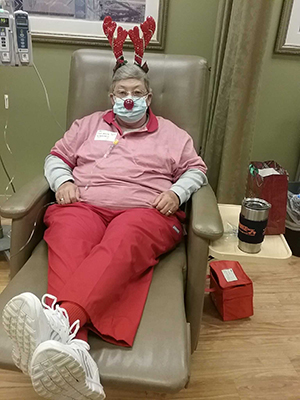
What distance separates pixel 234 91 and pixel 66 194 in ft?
3.18

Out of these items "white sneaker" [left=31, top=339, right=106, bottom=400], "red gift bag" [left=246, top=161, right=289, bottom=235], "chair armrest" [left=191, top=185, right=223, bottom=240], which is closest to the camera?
"white sneaker" [left=31, top=339, right=106, bottom=400]

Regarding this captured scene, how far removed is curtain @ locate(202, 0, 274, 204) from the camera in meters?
1.66

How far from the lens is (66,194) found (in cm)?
135

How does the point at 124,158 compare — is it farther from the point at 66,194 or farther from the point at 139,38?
the point at 139,38

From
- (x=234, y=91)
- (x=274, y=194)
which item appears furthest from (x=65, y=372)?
(x=234, y=91)

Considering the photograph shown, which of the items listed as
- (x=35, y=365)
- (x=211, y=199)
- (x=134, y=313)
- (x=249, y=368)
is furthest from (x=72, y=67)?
(x=249, y=368)

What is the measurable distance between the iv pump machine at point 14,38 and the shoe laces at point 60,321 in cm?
111

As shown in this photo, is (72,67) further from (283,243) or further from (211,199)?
(283,243)

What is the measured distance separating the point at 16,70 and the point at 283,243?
163cm

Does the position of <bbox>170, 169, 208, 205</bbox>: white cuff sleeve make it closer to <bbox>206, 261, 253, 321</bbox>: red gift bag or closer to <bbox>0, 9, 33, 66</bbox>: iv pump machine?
<bbox>206, 261, 253, 321</bbox>: red gift bag

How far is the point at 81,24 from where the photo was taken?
1.90 m

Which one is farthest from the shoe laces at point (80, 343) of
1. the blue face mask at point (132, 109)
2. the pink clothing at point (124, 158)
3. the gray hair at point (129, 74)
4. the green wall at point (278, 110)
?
the green wall at point (278, 110)

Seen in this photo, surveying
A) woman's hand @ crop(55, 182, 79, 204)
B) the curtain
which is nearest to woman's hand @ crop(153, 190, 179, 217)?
woman's hand @ crop(55, 182, 79, 204)

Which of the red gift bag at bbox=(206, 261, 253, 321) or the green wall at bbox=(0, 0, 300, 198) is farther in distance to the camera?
the green wall at bbox=(0, 0, 300, 198)
